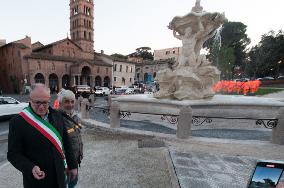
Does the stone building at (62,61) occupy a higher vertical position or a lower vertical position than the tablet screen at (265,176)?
higher

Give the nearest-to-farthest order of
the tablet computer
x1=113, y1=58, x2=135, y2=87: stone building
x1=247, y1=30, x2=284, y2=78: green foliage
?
1. the tablet computer
2. x1=247, y1=30, x2=284, y2=78: green foliage
3. x1=113, y1=58, x2=135, y2=87: stone building

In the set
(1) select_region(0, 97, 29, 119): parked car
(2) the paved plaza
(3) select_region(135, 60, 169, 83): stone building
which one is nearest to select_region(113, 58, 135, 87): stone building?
(3) select_region(135, 60, 169, 83): stone building

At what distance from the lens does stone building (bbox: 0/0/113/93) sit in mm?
47125

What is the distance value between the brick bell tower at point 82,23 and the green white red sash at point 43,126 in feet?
209

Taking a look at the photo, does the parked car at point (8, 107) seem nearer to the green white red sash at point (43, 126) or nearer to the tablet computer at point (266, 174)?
the green white red sash at point (43, 126)

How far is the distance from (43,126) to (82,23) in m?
65.9

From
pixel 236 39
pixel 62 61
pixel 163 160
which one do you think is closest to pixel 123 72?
pixel 62 61

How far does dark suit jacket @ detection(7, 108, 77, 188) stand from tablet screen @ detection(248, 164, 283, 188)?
216 cm

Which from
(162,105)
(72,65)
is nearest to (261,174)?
(162,105)

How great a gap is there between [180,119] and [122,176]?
11.4 feet

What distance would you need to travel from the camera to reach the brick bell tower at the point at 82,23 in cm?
6300

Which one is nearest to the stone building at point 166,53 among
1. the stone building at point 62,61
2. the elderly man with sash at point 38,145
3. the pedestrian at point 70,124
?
the stone building at point 62,61

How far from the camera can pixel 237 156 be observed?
6.12 metres

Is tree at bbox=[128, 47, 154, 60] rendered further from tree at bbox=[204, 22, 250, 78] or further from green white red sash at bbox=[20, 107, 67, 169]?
green white red sash at bbox=[20, 107, 67, 169]
